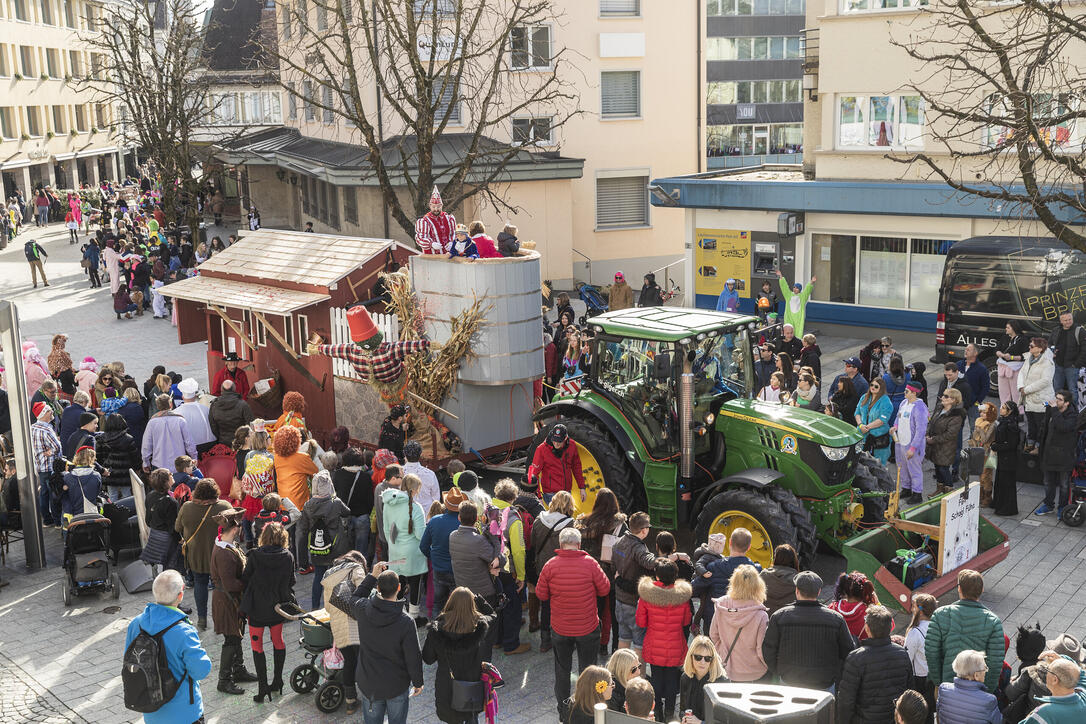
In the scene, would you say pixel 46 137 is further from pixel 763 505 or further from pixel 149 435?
pixel 763 505

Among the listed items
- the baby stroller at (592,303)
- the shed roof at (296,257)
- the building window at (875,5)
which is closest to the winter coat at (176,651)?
the shed roof at (296,257)

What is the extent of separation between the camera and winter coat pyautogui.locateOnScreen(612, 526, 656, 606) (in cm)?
855

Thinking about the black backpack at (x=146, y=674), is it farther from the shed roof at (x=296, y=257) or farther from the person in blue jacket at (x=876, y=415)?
the person in blue jacket at (x=876, y=415)

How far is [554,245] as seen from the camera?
3042 cm

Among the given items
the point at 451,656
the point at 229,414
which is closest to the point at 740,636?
the point at 451,656

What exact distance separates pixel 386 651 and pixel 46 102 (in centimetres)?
6024

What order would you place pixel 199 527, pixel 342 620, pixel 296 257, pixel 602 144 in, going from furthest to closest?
pixel 602 144, pixel 296 257, pixel 199 527, pixel 342 620

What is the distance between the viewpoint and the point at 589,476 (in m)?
12.0

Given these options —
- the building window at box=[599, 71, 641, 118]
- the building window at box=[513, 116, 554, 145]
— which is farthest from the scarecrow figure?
the building window at box=[599, 71, 641, 118]

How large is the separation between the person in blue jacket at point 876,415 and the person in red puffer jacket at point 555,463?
3847mm

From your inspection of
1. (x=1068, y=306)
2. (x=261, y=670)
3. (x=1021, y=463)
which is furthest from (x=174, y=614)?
(x=1068, y=306)

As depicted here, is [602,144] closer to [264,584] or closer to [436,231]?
[436,231]

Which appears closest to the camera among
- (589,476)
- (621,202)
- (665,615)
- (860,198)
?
(665,615)

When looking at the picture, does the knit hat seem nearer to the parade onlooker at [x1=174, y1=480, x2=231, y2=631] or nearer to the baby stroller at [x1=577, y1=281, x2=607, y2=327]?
the parade onlooker at [x1=174, y1=480, x2=231, y2=631]
